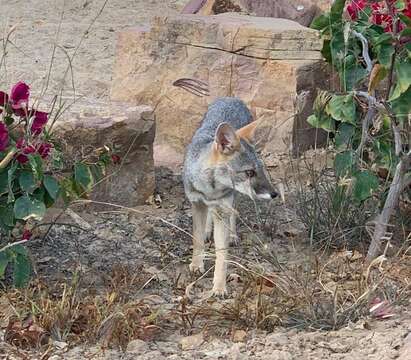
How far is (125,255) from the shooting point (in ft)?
18.5

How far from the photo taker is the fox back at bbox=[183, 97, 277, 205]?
5.30 m

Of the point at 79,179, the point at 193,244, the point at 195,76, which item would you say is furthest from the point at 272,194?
the point at 195,76

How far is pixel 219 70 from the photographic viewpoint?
281 inches

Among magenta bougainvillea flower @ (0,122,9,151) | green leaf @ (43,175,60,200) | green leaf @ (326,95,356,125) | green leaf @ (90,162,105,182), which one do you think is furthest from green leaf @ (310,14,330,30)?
magenta bougainvillea flower @ (0,122,9,151)

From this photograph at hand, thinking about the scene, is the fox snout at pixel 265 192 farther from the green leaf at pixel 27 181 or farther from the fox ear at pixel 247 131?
the green leaf at pixel 27 181

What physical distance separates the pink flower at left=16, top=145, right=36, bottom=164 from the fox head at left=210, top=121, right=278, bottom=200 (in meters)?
1.07

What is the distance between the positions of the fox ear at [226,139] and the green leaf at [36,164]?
3.42 feet

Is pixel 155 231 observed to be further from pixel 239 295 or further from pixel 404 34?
pixel 404 34

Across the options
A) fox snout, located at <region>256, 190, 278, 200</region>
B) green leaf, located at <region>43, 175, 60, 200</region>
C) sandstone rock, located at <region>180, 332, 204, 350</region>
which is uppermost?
green leaf, located at <region>43, 175, 60, 200</region>

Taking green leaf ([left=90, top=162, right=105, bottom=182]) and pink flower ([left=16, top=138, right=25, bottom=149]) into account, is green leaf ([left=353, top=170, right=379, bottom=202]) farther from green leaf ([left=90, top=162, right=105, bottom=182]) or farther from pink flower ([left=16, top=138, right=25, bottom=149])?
pink flower ([left=16, top=138, right=25, bottom=149])

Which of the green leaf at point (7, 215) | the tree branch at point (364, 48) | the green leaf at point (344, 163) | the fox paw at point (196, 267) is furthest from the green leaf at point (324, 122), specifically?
the green leaf at point (7, 215)

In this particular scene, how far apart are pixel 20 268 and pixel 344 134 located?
1.90m

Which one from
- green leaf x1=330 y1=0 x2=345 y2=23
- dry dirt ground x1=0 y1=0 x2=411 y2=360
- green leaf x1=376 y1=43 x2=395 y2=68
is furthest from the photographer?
green leaf x1=330 y1=0 x2=345 y2=23

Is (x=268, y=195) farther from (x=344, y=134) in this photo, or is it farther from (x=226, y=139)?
(x=344, y=134)
